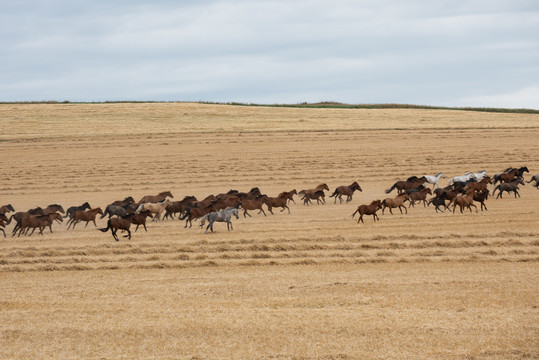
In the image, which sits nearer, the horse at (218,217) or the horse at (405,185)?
the horse at (218,217)

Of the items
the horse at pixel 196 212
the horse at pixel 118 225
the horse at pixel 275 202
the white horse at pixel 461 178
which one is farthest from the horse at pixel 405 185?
the horse at pixel 118 225

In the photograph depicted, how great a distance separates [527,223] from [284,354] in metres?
13.7

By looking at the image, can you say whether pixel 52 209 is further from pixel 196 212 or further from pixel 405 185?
pixel 405 185

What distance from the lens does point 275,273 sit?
15906mm

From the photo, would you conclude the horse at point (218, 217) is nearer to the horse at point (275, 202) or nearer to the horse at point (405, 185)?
the horse at point (275, 202)

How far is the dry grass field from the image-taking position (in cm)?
1084

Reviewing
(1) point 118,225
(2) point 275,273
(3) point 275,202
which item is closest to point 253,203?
(3) point 275,202

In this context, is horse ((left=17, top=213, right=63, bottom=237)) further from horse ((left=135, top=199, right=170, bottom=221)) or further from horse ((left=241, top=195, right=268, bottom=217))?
horse ((left=241, top=195, right=268, bottom=217))

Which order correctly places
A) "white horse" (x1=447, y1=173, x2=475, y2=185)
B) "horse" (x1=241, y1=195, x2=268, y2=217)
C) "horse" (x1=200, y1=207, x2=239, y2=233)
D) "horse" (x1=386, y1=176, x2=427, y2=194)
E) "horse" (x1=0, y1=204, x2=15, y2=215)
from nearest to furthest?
1. "horse" (x1=200, y1=207, x2=239, y2=233)
2. "horse" (x1=241, y1=195, x2=268, y2=217)
3. "horse" (x1=0, y1=204, x2=15, y2=215)
4. "horse" (x1=386, y1=176, x2=427, y2=194)
5. "white horse" (x1=447, y1=173, x2=475, y2=185)

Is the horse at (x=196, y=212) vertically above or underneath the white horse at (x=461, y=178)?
underneath

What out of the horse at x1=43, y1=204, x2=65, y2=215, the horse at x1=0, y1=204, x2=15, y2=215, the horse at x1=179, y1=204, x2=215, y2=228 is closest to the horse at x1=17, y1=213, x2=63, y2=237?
the horse at x1=43, y1=204, x2=65, y2=215

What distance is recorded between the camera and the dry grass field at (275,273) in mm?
10844

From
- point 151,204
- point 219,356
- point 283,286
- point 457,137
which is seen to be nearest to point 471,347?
point 219,356

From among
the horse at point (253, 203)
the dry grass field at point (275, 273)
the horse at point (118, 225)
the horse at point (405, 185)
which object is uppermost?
the horse at point (405, 185)
